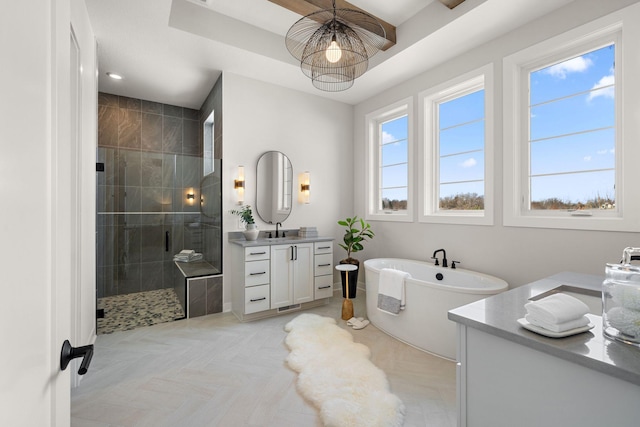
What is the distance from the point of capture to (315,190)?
4.38m

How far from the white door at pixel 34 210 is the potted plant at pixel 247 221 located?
287cm

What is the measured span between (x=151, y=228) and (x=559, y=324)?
13.1 feet

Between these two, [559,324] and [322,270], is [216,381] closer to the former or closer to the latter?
[322,270]

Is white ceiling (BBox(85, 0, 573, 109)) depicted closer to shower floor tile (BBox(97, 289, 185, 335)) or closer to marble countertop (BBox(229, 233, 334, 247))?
marble countertop (BBox(229, 233, 334, 247))

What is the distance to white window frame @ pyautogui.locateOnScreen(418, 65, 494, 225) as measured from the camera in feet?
9.76

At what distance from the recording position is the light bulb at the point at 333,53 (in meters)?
2.12

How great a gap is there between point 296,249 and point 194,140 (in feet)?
9.41

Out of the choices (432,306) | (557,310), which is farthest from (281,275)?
(557,310)

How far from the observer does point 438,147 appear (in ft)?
11.9

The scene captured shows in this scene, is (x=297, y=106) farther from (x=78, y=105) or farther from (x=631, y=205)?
(x=631, y=205)

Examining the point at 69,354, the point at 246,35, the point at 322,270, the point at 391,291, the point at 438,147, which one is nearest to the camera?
the point at 69,354

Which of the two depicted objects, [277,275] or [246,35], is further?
[277,275]

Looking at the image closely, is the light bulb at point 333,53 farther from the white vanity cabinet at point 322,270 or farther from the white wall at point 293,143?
the white vanity cabinet at point 322,270

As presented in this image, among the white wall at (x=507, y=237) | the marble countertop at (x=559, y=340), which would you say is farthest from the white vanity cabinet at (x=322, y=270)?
the marble countertop at (x=559, y=340)
